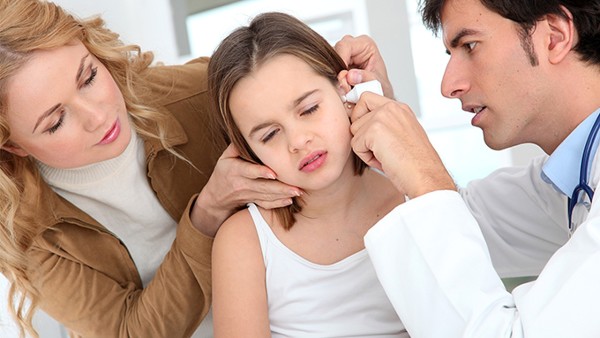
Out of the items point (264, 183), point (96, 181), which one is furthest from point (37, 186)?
point (264, 183)

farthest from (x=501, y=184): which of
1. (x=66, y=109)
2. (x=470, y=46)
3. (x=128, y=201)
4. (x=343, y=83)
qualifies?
(x=66, y=109)

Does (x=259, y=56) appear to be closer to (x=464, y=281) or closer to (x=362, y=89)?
(x=362, y=89)

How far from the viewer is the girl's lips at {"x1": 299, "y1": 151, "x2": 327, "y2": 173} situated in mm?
1438

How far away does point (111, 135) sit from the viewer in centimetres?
156

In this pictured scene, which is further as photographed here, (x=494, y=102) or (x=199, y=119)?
(x=199, y=119)

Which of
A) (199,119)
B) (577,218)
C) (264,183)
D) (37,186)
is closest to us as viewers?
(577,218)

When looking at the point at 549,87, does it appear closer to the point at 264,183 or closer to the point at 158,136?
the point at 264,183

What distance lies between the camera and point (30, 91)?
147 centimetres

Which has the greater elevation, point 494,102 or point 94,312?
point 494,102

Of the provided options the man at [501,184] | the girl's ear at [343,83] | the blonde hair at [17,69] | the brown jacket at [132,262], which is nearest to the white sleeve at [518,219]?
the man at [501,184]

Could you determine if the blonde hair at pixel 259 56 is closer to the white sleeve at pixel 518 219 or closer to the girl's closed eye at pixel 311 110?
the girl's closed eye at pixel 311 110

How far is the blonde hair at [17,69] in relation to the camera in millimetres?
1487

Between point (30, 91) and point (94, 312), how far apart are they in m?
0.54

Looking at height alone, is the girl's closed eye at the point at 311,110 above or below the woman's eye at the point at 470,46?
below
